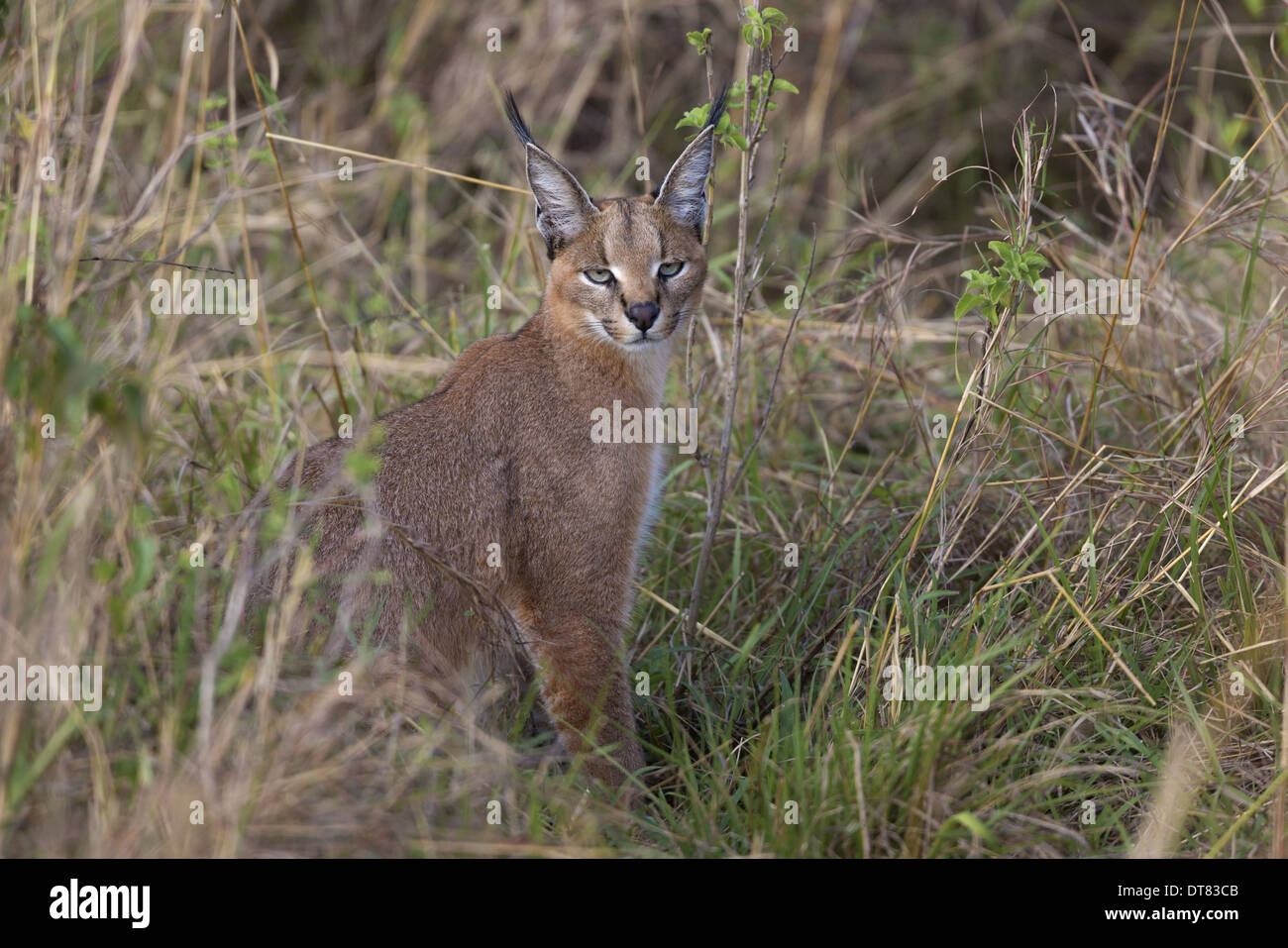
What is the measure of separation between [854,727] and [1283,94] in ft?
15.8

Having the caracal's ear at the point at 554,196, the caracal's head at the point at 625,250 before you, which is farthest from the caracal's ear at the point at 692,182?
the caracal's ear at the point at 554,196

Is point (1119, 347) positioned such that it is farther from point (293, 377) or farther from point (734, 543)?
point (293, 377)

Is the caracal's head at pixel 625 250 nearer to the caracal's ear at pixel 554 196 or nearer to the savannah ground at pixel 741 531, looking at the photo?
the caracal's ear at pixel 554 196

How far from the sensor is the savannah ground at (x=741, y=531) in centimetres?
369

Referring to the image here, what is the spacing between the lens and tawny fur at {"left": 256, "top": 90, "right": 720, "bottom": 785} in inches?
187

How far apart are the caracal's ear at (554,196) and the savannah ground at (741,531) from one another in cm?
71

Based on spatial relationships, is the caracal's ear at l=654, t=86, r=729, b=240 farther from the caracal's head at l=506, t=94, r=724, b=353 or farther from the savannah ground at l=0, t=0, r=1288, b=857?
the savannah ground at l=0, t=0, r=1288, b=857

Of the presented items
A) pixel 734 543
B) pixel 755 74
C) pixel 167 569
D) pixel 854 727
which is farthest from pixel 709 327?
pixel 167 569

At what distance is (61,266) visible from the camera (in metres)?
4.04

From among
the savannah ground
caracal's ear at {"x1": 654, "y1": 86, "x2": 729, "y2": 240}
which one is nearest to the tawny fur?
caracal's ear at {"x1": 654, "y1": 86, "x2": 729, "y2": 240}

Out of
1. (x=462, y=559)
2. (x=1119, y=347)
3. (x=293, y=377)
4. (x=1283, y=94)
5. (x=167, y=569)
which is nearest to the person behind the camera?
(x=167, y=569)

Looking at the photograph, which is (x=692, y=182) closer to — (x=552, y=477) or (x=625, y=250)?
(x=625, y=250)

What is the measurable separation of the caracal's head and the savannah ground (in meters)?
0.30

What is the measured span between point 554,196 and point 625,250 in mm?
417
